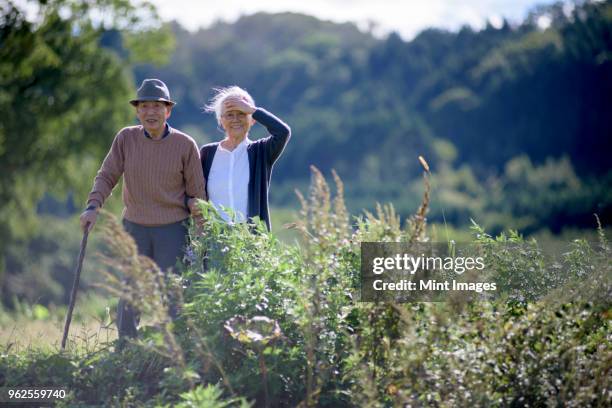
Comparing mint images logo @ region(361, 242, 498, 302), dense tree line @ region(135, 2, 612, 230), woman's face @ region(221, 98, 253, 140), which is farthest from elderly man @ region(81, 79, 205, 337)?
dense tree line @ region(135, 2, 612, 230)

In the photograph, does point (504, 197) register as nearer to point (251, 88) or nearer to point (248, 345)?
point (251, 88)

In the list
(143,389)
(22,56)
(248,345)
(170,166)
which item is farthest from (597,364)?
(22,56)

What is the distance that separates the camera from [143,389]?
4.55 metres

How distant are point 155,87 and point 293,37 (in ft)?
355

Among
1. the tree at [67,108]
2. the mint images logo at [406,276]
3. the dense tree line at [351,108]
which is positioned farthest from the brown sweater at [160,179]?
the tree at [67,108]

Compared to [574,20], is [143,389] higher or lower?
lower

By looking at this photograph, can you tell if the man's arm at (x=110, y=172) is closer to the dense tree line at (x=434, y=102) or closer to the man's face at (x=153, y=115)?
the man's face at (x=153, y=115)

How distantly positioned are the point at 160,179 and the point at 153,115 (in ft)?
1.36

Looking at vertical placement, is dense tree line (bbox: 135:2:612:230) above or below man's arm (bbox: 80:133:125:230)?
above

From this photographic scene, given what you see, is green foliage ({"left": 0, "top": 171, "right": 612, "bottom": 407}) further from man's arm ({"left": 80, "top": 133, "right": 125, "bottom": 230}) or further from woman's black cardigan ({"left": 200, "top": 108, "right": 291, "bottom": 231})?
man's arm ({"left": 80, "top": 133, "right": 125, "bottom": 230})

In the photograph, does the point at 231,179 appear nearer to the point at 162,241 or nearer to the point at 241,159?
the point at 241,159

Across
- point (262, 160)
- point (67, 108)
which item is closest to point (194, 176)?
point (262, 160)

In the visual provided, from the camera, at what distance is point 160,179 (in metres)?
5.26

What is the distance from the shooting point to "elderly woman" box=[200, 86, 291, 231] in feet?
17.9
